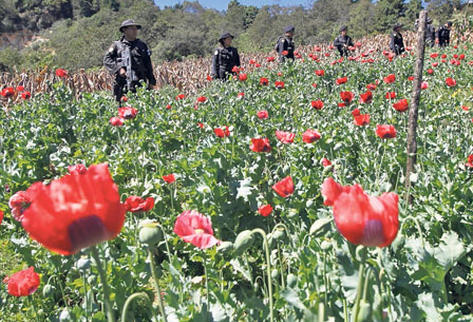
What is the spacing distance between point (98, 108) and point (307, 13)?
43414 mm

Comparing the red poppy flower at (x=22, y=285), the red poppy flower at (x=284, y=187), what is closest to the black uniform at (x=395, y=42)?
the red poppy flower at (x=284, y=187)

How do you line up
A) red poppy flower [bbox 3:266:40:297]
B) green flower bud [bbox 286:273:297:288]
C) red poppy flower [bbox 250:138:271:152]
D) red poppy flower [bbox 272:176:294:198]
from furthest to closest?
red poppy flower [bbox 250:138:271:152] → red poppy flower [bbox 272:176:294:198] → red poppy flower [bbox 3:266:40:297] → green flower bud [bbox 286:273:297:288]

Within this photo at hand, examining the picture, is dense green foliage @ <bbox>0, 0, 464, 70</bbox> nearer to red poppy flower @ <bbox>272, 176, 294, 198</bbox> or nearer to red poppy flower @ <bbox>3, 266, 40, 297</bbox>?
red poppy flower @ <bbox>272, 176, 294, 198</bbox>

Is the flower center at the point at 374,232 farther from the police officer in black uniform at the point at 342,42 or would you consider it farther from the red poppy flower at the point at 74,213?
the police officer in black uniform at the point at 342,42

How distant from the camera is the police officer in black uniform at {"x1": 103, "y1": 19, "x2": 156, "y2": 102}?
6.73m

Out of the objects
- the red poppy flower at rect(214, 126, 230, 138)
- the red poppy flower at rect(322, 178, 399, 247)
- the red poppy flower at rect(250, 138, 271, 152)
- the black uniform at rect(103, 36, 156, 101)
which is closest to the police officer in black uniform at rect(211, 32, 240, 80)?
the black uniform at rect(103, 36, 156, 101)

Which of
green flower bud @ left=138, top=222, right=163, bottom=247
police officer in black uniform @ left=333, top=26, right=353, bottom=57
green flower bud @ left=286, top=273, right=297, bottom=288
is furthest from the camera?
police officer in black uniform @ left=333, top=26, right=353, bottom=57

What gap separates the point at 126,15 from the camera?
44000 mm

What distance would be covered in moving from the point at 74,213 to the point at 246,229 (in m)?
2.05

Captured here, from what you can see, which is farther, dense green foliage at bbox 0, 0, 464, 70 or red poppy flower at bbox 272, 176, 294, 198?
dense green foliage at bbox 0, 0, 464, 70

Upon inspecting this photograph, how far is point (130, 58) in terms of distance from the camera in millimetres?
6766

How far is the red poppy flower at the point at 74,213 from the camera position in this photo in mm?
811

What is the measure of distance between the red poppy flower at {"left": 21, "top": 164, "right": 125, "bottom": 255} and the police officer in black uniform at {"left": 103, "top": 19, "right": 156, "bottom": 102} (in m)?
6.28

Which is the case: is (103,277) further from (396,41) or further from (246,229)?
(396,41)
